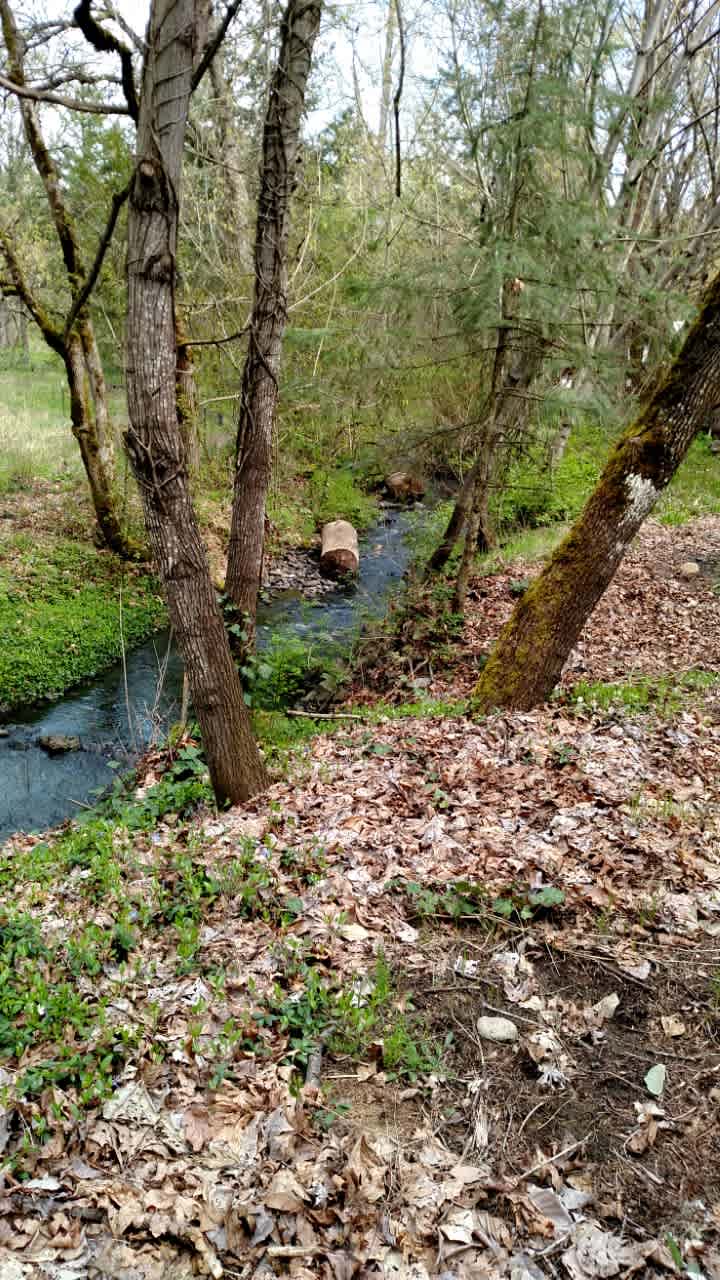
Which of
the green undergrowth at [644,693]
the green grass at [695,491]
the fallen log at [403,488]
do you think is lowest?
the green undergrowth at [644,693]

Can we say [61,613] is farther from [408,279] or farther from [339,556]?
[408,279]

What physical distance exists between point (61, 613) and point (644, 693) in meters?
8.66

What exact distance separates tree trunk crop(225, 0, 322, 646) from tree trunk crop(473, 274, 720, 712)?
274 cm

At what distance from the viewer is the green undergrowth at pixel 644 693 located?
21.1 ft

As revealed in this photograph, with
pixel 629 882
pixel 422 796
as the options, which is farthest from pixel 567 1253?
pixel 422 796

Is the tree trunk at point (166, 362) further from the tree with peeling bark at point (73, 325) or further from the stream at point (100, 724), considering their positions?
the tree with peeling bark at point (73, 325)

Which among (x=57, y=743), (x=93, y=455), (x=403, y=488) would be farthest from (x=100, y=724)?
(x=403, y=488)

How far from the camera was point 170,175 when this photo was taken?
161 inches

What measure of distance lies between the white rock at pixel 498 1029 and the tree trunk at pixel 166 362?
9.49 feet

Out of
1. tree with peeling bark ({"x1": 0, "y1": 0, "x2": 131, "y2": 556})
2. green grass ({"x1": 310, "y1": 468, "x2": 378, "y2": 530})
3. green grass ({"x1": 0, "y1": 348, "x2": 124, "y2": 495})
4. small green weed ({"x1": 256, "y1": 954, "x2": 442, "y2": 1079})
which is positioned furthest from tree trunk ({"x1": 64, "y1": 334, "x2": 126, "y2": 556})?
small green weed ({"x1": 256, "y1": 954, "x2": 442, "y2": 1079})

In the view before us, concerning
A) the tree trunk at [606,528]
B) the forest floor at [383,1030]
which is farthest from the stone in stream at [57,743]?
the tree trunk at [606,528]

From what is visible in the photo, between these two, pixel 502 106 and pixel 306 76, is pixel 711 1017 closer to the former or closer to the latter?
pixel 306 76

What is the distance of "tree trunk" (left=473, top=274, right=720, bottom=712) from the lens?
17.4 feet

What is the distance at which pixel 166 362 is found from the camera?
432 cm
